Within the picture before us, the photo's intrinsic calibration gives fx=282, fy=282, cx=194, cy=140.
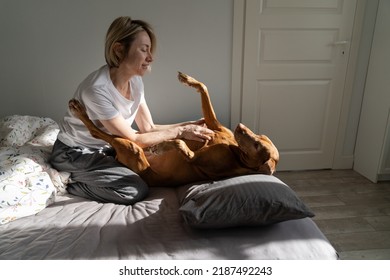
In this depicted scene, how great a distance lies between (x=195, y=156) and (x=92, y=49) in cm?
122

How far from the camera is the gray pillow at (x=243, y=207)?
90 cm

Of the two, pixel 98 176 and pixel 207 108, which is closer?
pixel 98 176

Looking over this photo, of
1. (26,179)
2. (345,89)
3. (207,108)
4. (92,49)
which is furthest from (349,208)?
(92,49)

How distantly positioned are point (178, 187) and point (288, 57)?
52.0 inches

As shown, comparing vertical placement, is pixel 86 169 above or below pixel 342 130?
above

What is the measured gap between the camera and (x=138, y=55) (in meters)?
1.21

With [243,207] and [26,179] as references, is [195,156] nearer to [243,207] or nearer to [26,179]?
[243,207]

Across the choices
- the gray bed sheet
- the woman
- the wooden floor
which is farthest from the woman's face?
the wooden floor

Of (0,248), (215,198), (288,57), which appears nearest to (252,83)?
(288,57)

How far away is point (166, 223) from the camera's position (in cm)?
98

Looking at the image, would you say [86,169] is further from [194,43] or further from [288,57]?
[288,57]

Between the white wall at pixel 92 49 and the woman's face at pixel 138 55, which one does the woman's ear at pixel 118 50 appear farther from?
the white wall at pixel 92 49

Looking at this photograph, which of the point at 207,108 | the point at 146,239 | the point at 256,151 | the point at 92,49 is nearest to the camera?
the point at 146,239

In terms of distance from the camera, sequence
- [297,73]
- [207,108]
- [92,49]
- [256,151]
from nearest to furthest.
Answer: [256,151], [207,108], [92,49], [297,73]
